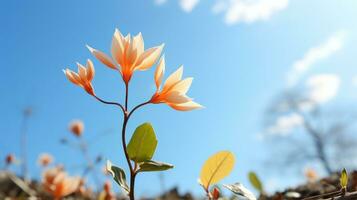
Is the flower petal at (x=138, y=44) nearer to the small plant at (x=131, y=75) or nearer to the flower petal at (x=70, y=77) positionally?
the small plant at (x=131, y=75)

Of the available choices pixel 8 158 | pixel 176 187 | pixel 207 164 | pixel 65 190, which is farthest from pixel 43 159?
pixel 207 164

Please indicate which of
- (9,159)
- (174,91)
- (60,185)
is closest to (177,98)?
(174,91)

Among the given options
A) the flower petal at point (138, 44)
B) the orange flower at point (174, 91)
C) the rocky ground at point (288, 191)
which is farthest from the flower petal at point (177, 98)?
the rocky ground at point (288, 191)

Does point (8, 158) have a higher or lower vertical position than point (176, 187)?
higher

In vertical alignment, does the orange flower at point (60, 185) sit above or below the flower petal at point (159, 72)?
below

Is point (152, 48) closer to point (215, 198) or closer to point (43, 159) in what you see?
point (215, 198)

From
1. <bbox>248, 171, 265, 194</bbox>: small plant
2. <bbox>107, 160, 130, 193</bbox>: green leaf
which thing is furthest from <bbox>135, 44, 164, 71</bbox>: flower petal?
<bbox>248, 171, 265, 194</bbox>: small plant
